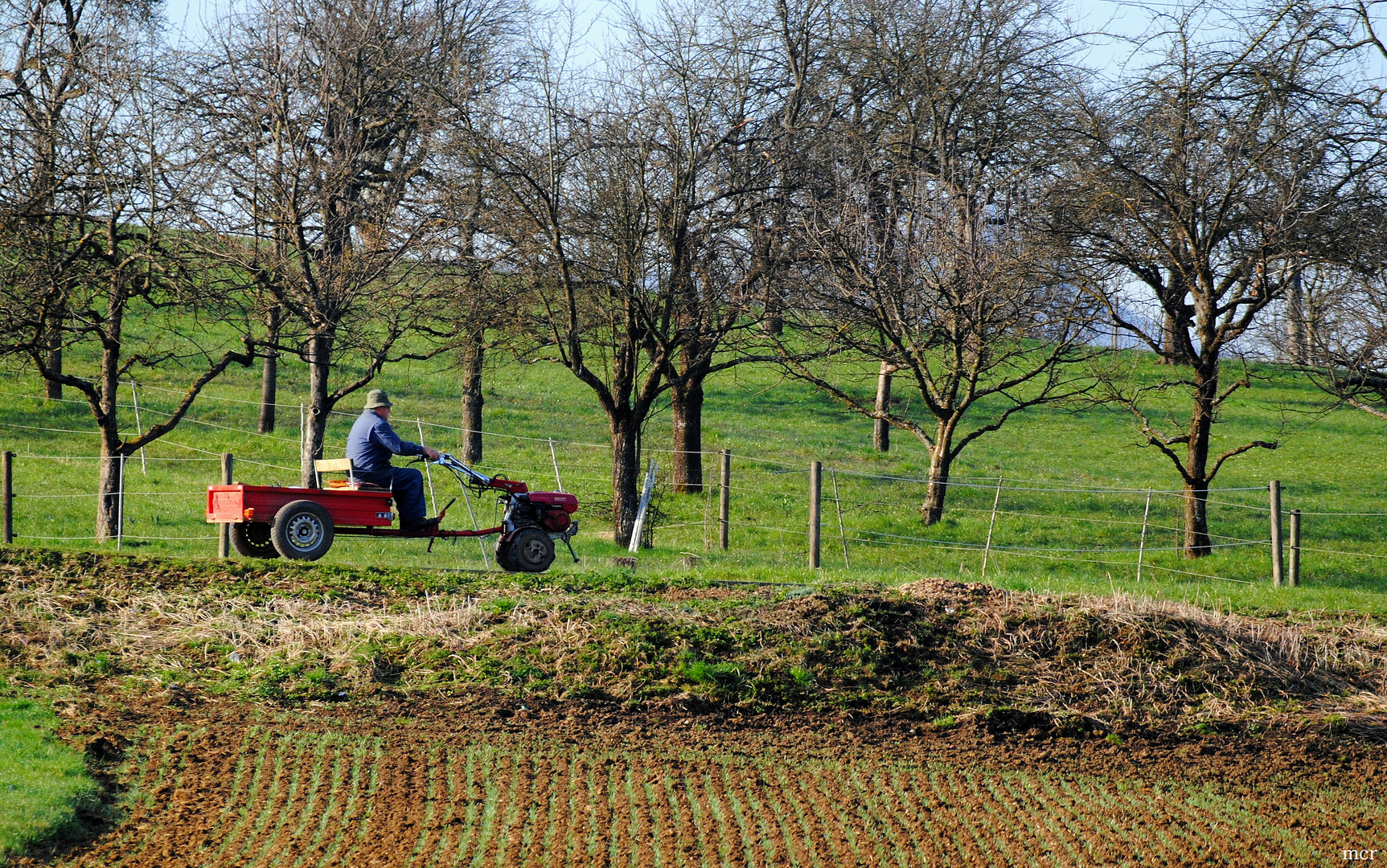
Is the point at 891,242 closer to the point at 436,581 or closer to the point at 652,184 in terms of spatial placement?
the point at 652,184

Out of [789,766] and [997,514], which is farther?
[997,514]

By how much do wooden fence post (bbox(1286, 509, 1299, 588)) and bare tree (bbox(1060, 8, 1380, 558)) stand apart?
162 centimetres

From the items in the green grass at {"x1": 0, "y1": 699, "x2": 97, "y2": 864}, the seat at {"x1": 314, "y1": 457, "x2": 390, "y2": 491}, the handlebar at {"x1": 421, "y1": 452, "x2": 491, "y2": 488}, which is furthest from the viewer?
the seat at {"x1": 314, "y1": 457, "x2": 390, "y2": 491}

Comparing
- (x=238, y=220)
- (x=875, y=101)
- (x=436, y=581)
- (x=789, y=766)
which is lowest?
(x=789, y=766)

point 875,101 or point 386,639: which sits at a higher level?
point 875,101

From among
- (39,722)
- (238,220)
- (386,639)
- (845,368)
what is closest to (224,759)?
(39,722)

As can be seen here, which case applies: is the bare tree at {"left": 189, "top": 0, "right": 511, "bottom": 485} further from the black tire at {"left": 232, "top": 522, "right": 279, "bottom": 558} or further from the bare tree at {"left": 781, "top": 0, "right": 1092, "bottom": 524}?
the bare tree at {"left": 781, "top": 0, "right": 1092, "bottom": 524}

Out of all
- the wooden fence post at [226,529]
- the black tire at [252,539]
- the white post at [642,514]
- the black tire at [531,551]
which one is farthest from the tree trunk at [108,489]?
the white post at [642,514]

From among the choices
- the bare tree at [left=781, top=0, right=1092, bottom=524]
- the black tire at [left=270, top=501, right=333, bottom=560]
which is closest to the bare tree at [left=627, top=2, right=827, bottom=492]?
the bare tree at [left=781, top=0, right=1092, bottom=524]

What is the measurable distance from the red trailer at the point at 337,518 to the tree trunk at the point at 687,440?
359 inches

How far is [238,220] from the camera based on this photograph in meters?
15.1

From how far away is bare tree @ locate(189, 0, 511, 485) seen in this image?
49.0 feet

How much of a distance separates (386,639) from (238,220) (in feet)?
28.7

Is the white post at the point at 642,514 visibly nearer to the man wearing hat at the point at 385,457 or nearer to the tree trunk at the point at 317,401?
the tree trunk at the point at 317,401
